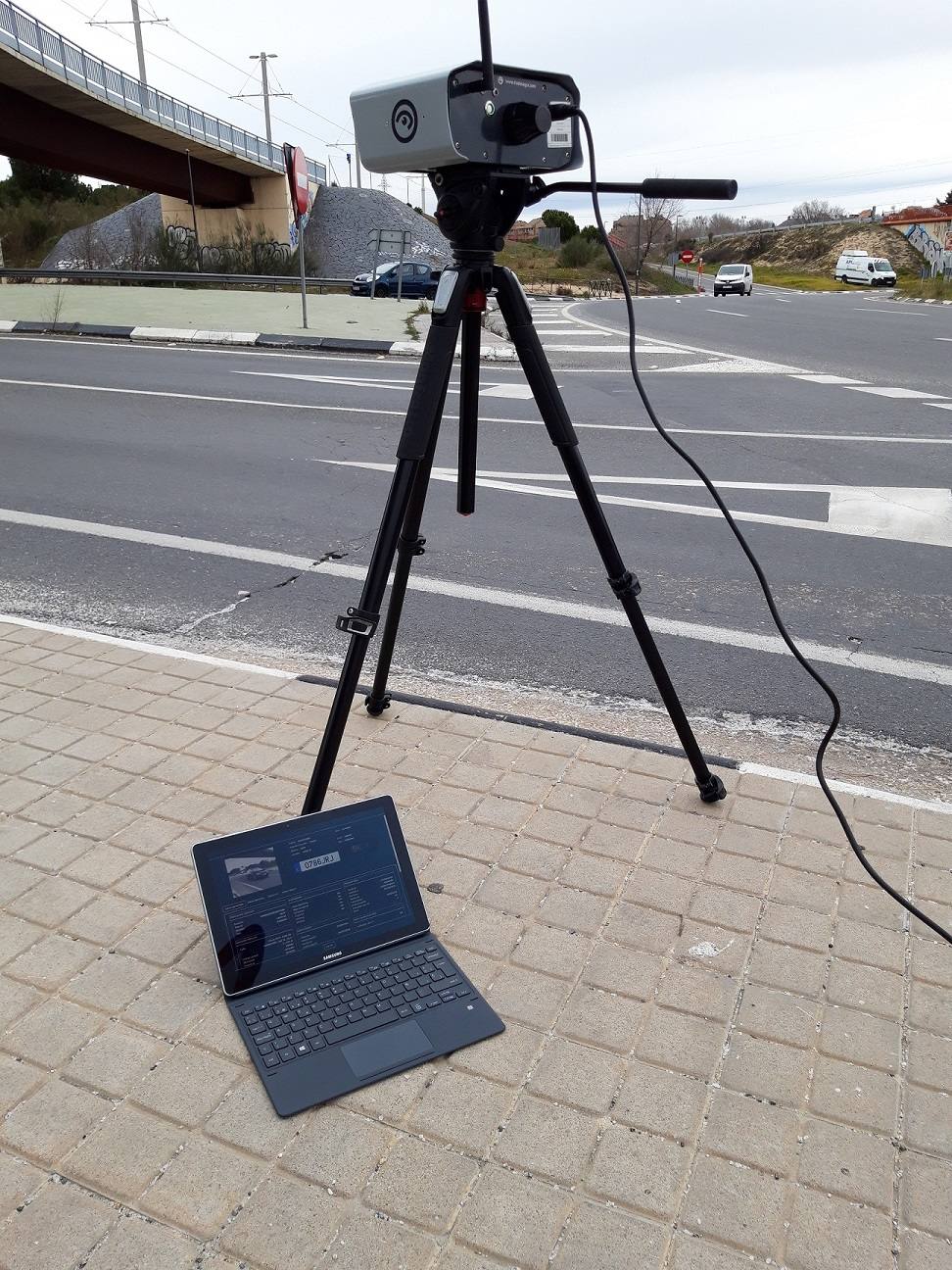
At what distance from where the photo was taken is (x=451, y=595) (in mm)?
5309

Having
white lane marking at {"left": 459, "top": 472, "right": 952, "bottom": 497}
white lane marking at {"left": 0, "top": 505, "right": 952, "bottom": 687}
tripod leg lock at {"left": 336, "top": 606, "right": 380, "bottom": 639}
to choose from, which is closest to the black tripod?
tripod leg lock at {"left": 336, "top": 606, "right": 380, "bottom": 639}

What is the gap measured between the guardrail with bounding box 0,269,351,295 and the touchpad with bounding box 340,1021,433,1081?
1054 inches

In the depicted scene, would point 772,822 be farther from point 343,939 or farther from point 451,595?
point 451,595

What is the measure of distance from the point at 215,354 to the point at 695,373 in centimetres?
667

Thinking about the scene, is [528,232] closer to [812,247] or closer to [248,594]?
[812,247]

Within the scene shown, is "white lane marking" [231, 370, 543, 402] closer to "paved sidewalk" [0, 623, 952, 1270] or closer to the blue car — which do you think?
"paved sidewalk" [0, 623, 952, 1270]

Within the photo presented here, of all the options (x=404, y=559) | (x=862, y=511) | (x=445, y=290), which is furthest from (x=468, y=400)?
(x=862, y=511)

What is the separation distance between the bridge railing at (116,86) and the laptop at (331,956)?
2675 cm

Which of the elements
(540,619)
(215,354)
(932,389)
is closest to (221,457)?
(540,619)

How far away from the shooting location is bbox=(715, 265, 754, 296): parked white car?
4369cm

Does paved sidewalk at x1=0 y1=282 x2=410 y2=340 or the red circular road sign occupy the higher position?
the red circular road sign

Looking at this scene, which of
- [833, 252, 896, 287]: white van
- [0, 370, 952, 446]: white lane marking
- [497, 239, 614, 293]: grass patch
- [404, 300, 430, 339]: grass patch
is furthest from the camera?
[833, 252, 896, 287]: white van

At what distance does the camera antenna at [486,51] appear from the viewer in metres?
2.30

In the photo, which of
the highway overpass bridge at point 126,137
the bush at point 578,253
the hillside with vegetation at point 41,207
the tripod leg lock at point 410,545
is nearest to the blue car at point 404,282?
the highway overpass bridge at point 126,137
